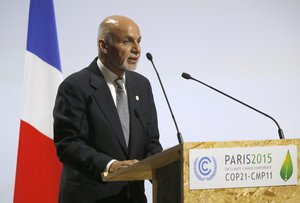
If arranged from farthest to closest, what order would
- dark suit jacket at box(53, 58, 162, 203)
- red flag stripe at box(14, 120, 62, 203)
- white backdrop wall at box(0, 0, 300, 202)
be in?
white backdrop wall at box(0, 0, 300, 202)
red flag stripe at box(14, 120, 62, 203)
dark suit jacket at box(53, 58, 162, 203)

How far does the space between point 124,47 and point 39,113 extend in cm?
115

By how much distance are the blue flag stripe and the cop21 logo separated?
2.15 metres

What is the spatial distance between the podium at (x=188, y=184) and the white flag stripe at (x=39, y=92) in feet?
5.26

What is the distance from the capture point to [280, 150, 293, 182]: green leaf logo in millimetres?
2094

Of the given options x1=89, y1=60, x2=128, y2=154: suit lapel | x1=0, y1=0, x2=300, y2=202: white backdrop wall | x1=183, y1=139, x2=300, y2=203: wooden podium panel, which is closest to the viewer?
x1=183, y1=139, x2=300, y2=203: wooden podium panel

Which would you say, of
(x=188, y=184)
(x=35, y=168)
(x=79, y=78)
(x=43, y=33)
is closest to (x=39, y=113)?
(x=35, y=168)

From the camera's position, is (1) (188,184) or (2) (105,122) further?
(2) (105,122)

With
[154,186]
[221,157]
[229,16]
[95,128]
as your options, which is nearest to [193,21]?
[229,16]

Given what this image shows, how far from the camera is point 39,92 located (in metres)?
3.89

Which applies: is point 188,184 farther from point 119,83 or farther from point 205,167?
point 119,83

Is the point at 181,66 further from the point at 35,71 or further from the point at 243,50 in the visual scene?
the point at 35,71

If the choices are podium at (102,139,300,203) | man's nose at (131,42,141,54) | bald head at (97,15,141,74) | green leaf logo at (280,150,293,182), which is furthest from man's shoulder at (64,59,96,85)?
green leaf logo at (280,150,293,182)

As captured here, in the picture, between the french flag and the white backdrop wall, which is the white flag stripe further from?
the white backdrop wall

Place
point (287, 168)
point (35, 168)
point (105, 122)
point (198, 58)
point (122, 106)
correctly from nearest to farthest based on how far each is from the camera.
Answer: point (287, 168) < point (105, 122) < point (122, 106) < point (35, 168) < point (198, 58)
